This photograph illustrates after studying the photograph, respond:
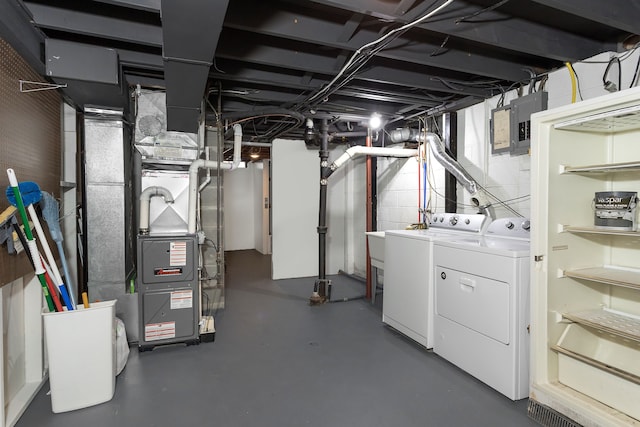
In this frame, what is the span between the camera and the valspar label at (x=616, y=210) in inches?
67.2

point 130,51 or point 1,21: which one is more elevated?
point 130,51

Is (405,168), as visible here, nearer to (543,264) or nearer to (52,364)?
(543,264)

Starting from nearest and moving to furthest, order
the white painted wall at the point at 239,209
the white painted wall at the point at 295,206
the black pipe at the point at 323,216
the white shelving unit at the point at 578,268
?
1. the white shelving unit at the point at 578,268
2. the black pipe at the point at 323,216
3. the white painted wall at the point at 295,206
4. the white painted wall at the point at 239,209

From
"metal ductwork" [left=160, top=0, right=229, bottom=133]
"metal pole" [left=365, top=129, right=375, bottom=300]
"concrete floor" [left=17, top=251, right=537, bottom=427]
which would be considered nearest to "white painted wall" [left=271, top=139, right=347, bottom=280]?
"metal pole" [left=365, top=129, right=375, bottom=300]

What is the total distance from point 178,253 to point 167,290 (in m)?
0.32

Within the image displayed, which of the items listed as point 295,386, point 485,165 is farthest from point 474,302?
point 485,165

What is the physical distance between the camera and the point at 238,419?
1.89 meters

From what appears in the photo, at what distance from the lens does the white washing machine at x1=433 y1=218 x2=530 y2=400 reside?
2025 mm

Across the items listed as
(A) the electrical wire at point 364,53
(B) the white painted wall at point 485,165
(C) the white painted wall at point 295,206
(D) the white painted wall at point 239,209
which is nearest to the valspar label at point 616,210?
(B) the white painted wall at point 485,165

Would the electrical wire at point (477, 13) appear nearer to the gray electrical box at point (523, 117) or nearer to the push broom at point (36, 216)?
the gray electrical box at point (523, 117)

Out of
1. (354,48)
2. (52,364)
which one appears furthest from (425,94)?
(52,364)

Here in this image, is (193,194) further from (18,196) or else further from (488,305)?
(488,305)

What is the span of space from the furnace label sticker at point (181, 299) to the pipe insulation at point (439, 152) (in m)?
2.69

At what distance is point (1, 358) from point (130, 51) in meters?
2.07
